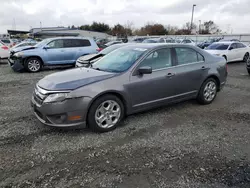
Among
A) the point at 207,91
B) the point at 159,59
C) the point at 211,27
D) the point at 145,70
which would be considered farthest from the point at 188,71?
the point at 211,27

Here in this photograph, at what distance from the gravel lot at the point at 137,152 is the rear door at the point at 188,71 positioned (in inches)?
21.4

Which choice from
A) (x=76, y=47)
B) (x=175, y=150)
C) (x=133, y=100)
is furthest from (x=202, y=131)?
(x=76, y=47)

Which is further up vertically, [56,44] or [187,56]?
[56,44]

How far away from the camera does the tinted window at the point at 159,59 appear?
4070mm

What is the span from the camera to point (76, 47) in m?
11.0

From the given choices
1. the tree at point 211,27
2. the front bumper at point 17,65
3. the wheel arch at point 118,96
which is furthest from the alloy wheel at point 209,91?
the tree at point 211,27

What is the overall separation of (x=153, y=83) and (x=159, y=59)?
58cm

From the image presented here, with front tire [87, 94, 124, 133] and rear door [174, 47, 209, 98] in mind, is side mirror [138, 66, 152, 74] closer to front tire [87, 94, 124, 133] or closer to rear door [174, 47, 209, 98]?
front tire [87, 94, 124, 133]

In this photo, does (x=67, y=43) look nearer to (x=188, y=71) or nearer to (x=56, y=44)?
(x=56, y=44)

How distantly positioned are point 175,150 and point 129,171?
89 cm

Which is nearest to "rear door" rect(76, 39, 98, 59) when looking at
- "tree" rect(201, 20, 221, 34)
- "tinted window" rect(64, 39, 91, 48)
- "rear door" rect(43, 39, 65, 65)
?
"tinted window" rect(64, 39, 91, 48)

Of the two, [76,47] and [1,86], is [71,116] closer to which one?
[1,86]

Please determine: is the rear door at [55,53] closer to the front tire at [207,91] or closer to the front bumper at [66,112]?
the front bumper at [66,112]

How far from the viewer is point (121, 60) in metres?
4.28
